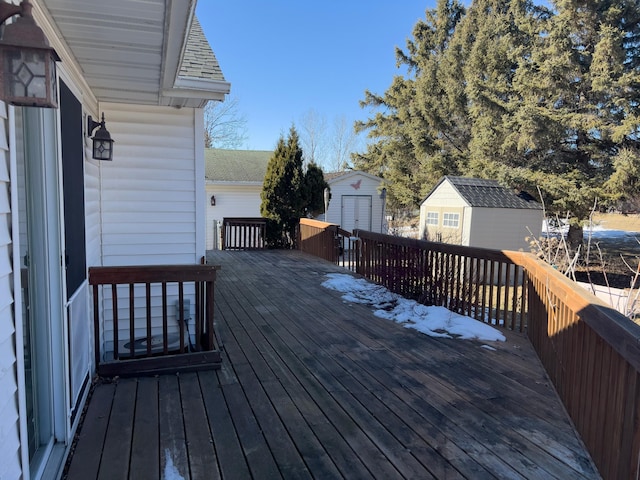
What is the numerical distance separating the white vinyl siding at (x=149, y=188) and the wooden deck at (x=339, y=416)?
1048 mm

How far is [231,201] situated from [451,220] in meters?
7.34

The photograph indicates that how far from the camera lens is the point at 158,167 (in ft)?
12.3

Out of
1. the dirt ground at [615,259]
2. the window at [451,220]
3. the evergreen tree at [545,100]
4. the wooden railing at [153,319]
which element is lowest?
the dirt ground at [615,259]

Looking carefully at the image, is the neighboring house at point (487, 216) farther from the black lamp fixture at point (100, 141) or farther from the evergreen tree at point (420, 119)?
the black lamp fixture at point (100, 141)

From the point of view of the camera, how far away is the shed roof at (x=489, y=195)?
12.1 meters

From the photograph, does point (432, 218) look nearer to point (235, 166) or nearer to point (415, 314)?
point (235, 166)

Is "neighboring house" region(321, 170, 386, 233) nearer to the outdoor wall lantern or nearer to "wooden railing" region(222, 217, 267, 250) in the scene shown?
"wooden railing" region(222, 217, 267, 250)

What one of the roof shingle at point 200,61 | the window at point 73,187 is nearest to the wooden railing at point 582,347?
the window at point 73,187

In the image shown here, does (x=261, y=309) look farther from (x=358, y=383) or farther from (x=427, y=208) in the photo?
(x=427, y=208)

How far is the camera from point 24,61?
120 centimetres

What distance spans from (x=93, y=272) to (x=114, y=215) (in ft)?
2.98

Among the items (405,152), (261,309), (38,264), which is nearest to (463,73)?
(405,152)

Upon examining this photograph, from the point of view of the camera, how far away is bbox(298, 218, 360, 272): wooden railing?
25.8ft

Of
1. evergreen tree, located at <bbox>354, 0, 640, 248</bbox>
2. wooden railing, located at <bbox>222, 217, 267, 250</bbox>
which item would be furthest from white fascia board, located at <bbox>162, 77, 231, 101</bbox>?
evergreen tree, located at <bbox>354, 0, 640, 248</bbox>
